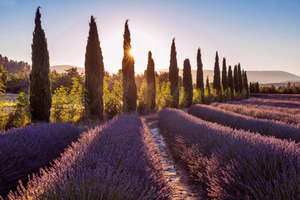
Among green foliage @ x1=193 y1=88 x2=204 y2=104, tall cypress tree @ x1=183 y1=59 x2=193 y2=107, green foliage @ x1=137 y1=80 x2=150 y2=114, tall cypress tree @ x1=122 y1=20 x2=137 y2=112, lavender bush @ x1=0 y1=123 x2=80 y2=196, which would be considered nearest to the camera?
lavender bush @ x1=0 y1=123 x2=80 y2=196

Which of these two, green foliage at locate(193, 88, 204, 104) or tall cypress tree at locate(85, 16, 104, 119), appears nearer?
tall cypress tree at locate(85, 16, 104, 119)

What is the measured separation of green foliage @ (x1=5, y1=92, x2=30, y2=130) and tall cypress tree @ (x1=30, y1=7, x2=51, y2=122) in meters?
0.24

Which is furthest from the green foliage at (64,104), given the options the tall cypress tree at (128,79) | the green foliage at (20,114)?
the tall cypress tree at (128,79)

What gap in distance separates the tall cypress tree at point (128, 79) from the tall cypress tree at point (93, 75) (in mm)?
3019

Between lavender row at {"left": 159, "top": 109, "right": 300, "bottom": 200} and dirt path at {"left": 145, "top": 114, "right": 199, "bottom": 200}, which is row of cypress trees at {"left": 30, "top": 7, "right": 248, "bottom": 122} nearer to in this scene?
dirt path at {"left": 145, "top": 114, "right": 199, "bottom": 200}

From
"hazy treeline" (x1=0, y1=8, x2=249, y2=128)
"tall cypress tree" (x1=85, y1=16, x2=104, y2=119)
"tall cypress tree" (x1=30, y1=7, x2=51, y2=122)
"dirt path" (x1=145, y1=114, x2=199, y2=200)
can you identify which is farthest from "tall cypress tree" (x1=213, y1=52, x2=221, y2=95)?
"dirt path" (x1=145, y1=114, x2=199, y2=200)

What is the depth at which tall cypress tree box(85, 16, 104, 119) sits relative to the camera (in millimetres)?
10062

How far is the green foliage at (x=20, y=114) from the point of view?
6675mm

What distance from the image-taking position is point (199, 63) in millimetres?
25297

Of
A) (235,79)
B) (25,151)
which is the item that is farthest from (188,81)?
(25,151)

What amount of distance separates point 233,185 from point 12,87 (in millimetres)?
39448

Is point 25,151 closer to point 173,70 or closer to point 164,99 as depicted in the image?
point 164,99

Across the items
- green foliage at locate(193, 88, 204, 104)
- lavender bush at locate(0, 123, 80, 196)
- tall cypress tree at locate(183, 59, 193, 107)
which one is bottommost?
lavender bush at locate(0, 123, 80, 196)

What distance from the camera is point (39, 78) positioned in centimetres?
815
